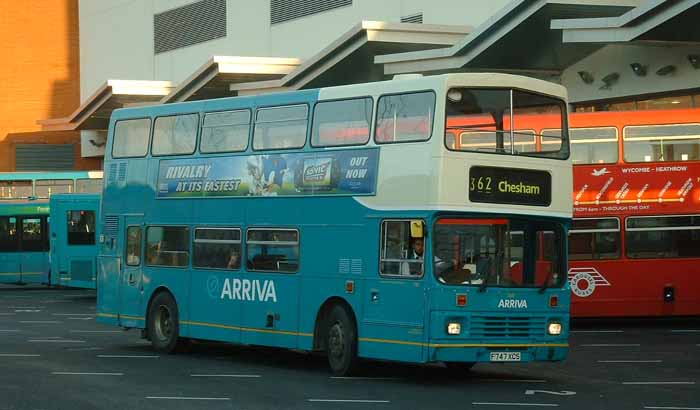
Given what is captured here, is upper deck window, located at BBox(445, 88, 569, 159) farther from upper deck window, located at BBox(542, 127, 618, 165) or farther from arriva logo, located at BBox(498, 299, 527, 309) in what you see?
upper deck window, located at BBox(542, 127, 618, 165)

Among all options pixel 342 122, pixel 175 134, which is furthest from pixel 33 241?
pixel 342 122

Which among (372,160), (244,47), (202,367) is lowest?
(202,367)

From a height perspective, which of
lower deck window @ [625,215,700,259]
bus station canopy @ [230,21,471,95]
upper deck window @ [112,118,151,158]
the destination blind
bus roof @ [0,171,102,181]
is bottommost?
lower deck window @ [625,215,700,259]

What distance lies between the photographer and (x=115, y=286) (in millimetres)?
22312

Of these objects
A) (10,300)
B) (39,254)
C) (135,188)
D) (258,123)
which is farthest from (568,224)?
(39,254)

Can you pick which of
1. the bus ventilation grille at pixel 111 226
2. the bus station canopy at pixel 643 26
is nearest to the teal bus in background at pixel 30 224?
the bus station canopy at pixel 643 26

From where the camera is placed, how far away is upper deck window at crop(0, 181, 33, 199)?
42250mm

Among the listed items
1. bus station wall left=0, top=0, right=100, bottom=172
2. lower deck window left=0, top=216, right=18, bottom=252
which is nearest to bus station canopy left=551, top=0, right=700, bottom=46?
lower deck window left=0, top=216, right=18, bottom=252

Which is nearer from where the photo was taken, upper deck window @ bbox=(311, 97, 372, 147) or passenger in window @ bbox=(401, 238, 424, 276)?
passenger in window @ bbox=(401, 238, 424, 276)

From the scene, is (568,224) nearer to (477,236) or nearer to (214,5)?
(477,236)

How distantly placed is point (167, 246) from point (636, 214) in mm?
9660

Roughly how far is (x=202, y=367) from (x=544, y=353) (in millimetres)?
4846

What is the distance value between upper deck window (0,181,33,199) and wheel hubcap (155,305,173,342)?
22.0m

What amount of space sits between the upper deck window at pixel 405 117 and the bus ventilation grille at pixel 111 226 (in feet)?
21.9
